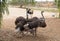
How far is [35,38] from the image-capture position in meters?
9.30

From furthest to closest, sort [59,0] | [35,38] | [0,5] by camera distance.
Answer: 1. [59,0]
2. [35,38]
3. [0,5]

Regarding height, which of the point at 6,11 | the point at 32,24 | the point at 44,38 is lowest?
the point at 44,38

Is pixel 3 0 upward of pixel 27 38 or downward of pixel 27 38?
upward

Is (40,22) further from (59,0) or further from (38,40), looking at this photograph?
(59,0)

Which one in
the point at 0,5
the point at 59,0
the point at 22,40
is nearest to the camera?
the point at 0,5

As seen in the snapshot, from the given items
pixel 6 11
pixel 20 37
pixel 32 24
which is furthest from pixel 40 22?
pixel 6 11

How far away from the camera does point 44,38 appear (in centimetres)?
942

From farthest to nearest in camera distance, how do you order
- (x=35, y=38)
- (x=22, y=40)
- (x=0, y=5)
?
1. (x=35, y=38)
2. (x=22, y=40)
3. (x=0, y=5)

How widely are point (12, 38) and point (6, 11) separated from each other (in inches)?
54.9

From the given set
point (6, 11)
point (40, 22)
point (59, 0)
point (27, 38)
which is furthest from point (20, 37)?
point (59, 0)

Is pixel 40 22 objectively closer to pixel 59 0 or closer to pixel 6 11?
pixel 6 11

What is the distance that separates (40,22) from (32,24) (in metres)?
0.39

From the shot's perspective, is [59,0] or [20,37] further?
[59,0]

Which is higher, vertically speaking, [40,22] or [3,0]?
[3,0]
